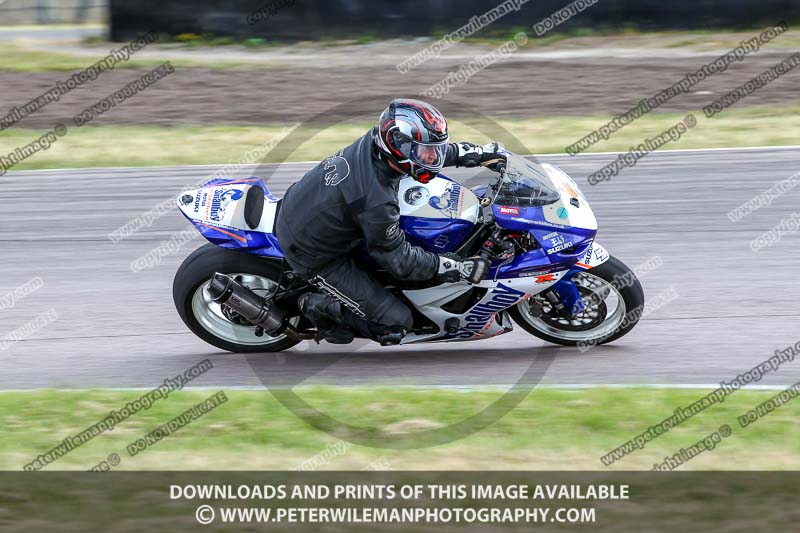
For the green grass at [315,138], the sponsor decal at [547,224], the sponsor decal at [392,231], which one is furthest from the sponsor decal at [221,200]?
the green grass at [315,138]

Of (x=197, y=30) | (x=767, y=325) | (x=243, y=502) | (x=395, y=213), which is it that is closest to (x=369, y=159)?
(x=395, y=213)

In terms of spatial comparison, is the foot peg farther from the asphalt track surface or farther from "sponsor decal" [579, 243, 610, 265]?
"sponsor decal" [579, 243, 610, 265]

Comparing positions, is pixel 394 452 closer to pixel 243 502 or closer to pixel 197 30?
pixel 243 502

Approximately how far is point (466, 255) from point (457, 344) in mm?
1178

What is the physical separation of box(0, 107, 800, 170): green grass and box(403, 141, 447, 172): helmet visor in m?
6.64

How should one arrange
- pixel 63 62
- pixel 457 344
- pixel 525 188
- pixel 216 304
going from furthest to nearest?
pixel 63 62, pixel 457 344, pixel 216 304, pixel 525 188

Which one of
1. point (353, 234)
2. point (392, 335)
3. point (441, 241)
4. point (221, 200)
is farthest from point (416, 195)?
point (221, 200)

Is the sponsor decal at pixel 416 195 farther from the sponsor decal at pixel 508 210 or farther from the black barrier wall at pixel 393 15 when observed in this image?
the black barrier wall at pixel 393 15

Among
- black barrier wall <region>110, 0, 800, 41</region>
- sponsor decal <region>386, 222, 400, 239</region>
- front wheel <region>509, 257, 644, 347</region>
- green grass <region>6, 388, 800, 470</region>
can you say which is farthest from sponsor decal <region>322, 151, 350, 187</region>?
black barrier wall <region>110, 0, 800, 41</region>

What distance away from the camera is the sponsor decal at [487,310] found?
6.95 m

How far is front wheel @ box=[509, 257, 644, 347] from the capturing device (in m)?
7.06

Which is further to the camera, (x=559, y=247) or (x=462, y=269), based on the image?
(x=559, y=247)

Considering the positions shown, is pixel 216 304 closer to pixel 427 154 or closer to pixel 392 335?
pixel 392 335

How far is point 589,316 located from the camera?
7.29 metres
